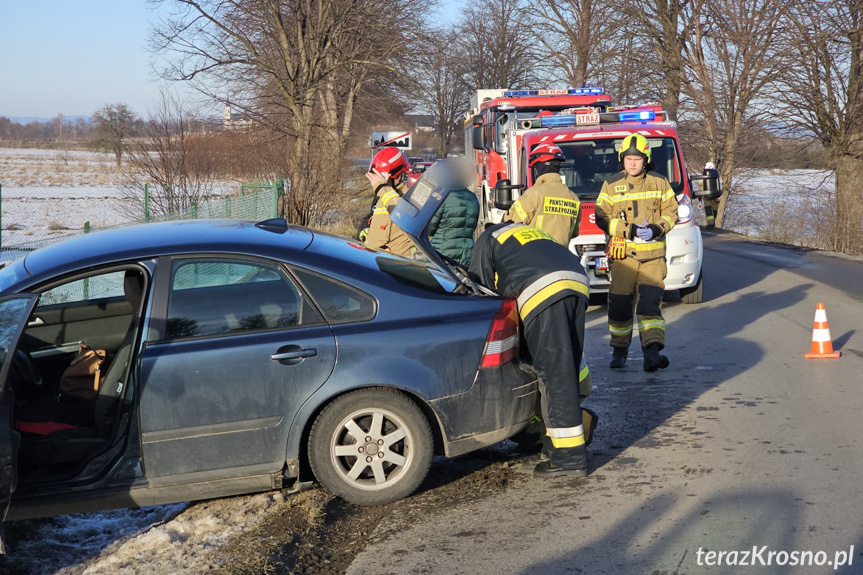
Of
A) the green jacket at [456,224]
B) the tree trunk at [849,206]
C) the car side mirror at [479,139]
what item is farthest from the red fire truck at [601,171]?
the tree trunk at [849,206]

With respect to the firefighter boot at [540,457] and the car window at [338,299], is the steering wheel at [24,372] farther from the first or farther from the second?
the firefighter boot at [540,457]

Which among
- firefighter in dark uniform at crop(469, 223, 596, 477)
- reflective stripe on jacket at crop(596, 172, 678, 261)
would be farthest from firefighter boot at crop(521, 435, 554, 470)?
reflective stripe on jacket at crop(596, 172, 678, 261)

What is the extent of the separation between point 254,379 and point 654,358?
4177 mm

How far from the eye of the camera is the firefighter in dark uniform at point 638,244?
745 cm

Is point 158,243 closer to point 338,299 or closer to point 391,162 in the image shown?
point 338,299

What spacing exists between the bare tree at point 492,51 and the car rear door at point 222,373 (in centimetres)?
4478

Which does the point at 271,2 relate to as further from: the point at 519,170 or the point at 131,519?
the point at 131,519

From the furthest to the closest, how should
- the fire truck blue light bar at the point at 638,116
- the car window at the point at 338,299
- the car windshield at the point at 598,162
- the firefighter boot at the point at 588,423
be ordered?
1. the fire truck blue light bar at the point at 638,116
2. the car windshield at the point at 598,162
3. the firefighter boot at the point at 588,423
4. the car window at the point at 338,299

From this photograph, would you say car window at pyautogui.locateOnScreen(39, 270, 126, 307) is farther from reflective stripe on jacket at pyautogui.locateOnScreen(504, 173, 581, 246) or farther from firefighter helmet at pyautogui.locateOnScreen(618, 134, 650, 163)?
firefighter helmet at pyautogui.locateOnScreen(618, 134, 650, 163)

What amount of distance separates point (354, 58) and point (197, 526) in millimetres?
19010

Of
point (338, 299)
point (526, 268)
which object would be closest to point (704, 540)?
point (526, 268)

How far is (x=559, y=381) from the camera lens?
4.86 m

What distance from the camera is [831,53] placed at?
70.9ft

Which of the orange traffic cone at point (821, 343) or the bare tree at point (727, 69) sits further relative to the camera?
the bare tree at point (727, 69)
